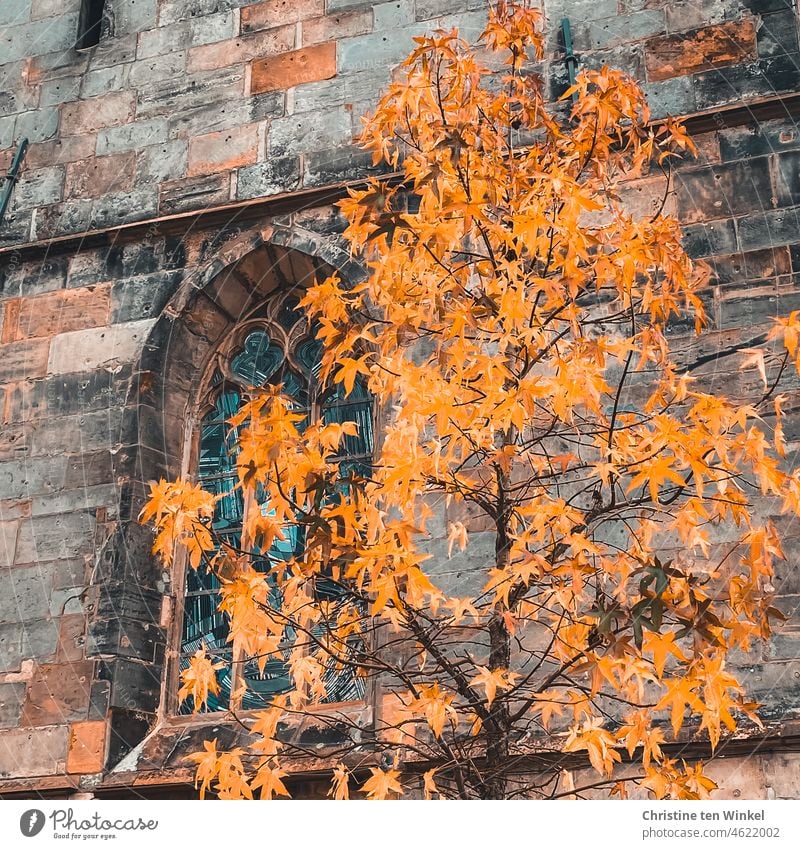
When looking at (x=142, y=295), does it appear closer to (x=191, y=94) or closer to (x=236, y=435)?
(x=236, y=435)

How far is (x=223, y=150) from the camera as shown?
8531 mm

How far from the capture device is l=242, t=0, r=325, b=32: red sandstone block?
8.86m

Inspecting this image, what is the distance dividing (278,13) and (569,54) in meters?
2.04

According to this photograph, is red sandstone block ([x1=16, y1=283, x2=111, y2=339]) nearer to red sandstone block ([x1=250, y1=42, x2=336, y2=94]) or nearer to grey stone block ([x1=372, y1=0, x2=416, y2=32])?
red sandstone block ([x1=250, y1=42, x2=336, y2=94])

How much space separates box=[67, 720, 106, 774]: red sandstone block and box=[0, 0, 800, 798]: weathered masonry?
16mm

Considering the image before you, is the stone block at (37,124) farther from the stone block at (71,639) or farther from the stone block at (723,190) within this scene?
the stone block at (723,190)

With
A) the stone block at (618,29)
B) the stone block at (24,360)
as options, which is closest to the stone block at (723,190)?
the stone block at (618,29)

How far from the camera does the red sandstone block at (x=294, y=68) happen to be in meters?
8.61

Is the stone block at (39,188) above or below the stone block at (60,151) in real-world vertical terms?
below

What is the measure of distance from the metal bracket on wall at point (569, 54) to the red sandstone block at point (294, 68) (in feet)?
4.72

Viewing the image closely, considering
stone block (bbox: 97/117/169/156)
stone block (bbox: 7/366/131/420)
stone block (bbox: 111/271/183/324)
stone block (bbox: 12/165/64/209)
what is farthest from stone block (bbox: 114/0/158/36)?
stone block (bbox: 7/366/131/420)

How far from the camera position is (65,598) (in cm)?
743
